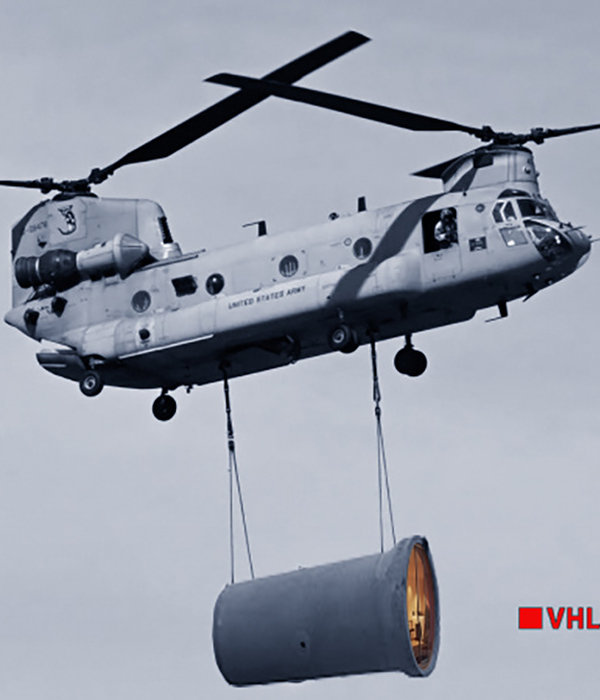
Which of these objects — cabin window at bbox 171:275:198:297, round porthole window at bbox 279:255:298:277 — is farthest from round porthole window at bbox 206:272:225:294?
round porthole window at bbox 279:255:298:277

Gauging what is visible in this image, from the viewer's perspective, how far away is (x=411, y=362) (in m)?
51.9

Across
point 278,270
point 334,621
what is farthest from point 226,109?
point 334,621

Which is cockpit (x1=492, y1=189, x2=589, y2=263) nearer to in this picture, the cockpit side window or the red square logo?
the cockpit side window

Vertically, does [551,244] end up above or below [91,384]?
above

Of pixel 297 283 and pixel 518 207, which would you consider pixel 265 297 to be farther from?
pixel 518 207

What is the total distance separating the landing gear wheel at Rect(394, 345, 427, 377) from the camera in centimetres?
5188

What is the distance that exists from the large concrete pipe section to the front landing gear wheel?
650 cm

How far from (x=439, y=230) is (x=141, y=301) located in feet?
24.7

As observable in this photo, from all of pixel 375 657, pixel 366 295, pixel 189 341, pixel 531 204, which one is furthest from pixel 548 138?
pixel 375 657

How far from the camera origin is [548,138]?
5109cm

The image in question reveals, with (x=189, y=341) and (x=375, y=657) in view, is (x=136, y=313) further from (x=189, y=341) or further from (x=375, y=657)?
(x=375, y=657)

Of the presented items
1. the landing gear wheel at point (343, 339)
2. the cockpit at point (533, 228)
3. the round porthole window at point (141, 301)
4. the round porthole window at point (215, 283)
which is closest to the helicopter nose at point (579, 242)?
the cockpit at point (533, 228)

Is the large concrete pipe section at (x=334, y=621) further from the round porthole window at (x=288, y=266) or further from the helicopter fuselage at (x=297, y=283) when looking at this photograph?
the round porthole window at (x=288, y=266)

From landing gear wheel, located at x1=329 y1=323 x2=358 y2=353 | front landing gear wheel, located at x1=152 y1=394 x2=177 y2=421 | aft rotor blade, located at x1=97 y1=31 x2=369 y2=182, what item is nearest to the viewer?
aft rotor blade, located at x1=97 y1=31 x2=369 y2=182
